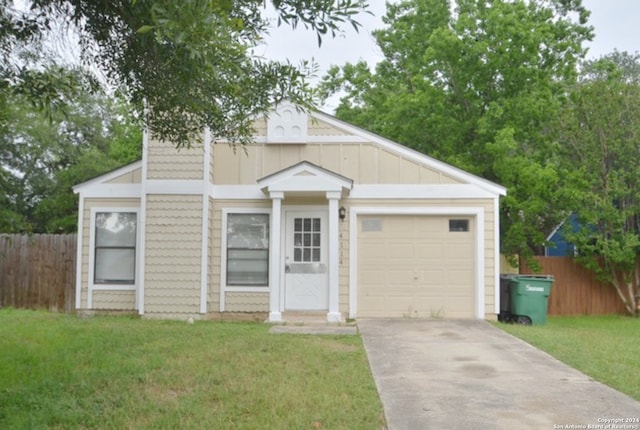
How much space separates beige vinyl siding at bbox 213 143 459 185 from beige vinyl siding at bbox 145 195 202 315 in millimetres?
953

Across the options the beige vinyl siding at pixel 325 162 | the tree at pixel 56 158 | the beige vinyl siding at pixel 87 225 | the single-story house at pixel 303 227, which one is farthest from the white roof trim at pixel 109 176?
the tree at pixel 56 158

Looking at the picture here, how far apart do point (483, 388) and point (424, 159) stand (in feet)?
19.3

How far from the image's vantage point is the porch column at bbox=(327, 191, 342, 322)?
990 cm

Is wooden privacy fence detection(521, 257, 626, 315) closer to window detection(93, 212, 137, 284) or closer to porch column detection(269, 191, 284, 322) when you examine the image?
porch column detection(269, 191, 284, 322)

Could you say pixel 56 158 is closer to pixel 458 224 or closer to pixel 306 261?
pixel 306 261

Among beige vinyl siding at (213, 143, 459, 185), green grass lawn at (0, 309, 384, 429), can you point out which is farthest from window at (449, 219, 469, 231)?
green grass lawn at (0, 309, 384, 429)

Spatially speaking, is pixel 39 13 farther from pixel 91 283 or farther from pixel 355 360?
pixel 91 283

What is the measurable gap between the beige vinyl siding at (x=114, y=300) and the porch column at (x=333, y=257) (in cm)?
375

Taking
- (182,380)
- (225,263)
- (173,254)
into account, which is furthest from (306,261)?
(182,380)

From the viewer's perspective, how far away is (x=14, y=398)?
16.1 feet

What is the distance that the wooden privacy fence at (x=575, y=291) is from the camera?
12.8 meters

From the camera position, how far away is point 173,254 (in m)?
10.2

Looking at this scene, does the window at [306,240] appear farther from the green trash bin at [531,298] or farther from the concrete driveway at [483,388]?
the green trash bin at [531,298]

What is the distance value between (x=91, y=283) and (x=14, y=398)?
5.93 meters
